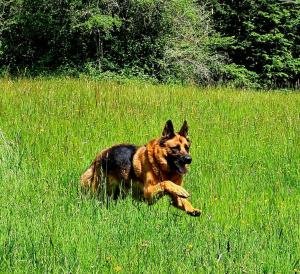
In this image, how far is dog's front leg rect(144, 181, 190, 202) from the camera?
431 cm

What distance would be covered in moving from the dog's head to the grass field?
0.35m

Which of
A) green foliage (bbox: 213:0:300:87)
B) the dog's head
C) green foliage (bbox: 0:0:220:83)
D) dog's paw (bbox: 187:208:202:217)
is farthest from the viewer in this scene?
green foliage (bbox: 213:0:300:87)

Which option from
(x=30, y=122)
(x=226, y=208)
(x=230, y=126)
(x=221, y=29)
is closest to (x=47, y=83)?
(x=30, y=122)

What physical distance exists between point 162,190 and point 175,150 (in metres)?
0.39

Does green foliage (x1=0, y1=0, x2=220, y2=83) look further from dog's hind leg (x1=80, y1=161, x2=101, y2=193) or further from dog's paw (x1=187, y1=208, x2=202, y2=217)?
dog's paw (x1=187, y1=208, x2=202, y2=217)

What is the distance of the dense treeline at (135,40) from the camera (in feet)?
59.8

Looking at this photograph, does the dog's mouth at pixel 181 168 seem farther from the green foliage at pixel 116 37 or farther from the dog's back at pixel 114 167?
the green foliage at pixel 116 37

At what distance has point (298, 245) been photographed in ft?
12.0

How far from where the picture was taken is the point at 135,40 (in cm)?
1916

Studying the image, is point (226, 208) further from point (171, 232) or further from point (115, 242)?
point (115, 242)

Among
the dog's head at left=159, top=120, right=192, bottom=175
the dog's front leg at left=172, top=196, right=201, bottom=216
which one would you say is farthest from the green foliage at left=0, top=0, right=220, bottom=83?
the dog's front leg at left=172, top=196, right=201, bottom=216

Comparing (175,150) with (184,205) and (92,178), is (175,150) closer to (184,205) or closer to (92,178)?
(184,205)

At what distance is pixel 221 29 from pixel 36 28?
312 inches

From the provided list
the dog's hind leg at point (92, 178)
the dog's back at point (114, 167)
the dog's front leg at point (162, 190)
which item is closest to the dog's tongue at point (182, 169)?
the dog's front leg at point (162, 190)
